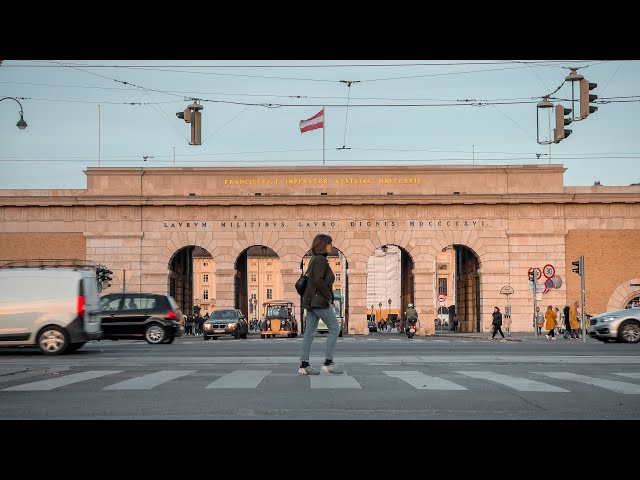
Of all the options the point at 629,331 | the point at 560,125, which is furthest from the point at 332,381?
the point at 629,331

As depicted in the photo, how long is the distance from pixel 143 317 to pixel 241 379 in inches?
903

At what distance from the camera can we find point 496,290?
65.4 m

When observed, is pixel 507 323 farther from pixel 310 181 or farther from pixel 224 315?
pixel 224 315

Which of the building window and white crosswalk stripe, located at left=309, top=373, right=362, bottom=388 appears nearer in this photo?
white crosswalk stripe, located at left=309, top=373, right=362, bottom=388

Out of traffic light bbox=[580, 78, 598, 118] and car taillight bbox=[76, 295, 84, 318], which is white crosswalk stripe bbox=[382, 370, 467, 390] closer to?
traffic light bbox=[580, 78, 598, 118]

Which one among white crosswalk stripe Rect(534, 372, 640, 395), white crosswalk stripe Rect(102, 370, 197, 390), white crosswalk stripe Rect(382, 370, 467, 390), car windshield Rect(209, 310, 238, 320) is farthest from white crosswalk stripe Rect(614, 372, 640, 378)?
car windshield Rect(209, 310, 238, 320)

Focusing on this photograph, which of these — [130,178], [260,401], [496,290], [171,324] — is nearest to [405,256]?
[496,290]

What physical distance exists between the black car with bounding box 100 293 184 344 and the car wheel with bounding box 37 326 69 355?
501 inches

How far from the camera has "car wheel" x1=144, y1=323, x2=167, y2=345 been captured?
3606cm

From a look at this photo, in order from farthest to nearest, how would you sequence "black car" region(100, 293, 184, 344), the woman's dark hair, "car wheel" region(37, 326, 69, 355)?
"black car" region(100, 293, 184, 344)
"car wheel" region(37, 326, 69, 355)
the woman's dark hair

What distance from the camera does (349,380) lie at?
13734 mm
